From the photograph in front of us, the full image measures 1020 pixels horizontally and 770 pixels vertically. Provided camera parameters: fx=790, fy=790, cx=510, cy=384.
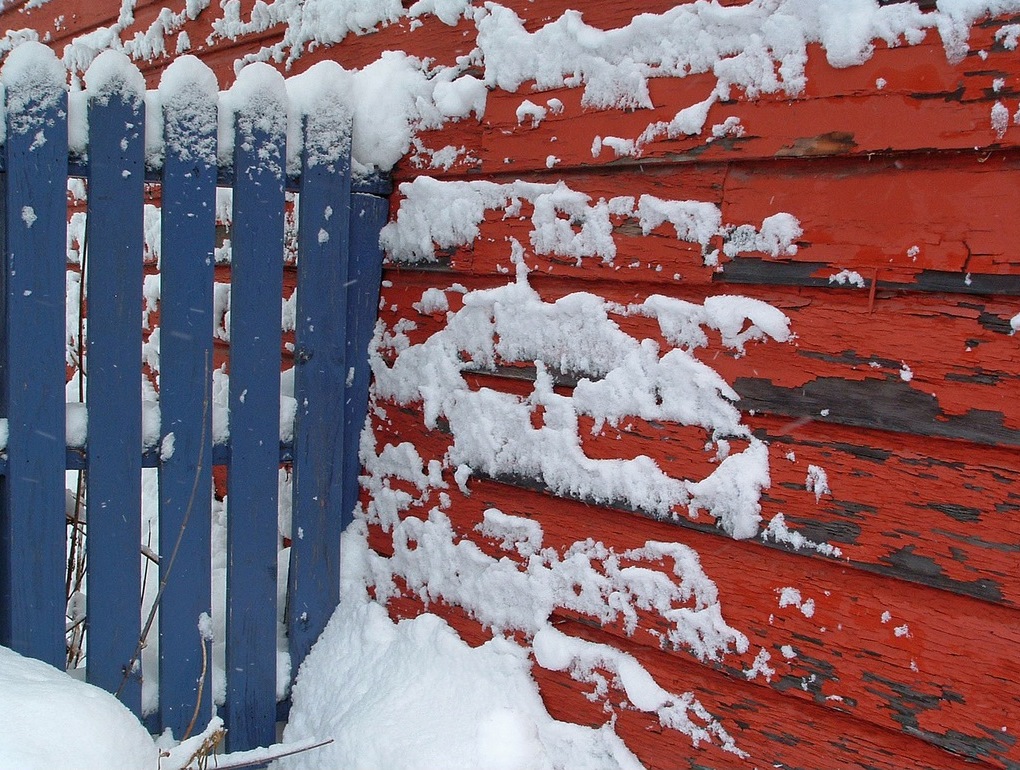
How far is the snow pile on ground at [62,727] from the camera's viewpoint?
1392 millimetres

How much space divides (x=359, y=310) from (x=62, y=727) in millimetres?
1407

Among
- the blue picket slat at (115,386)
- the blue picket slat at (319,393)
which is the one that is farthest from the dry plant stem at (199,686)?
the blue picket slat at (319,393)

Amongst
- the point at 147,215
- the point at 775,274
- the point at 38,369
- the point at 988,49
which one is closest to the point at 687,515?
the point at 775,274

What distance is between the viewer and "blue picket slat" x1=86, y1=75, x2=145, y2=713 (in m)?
1.98

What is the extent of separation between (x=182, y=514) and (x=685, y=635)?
137 centimetres

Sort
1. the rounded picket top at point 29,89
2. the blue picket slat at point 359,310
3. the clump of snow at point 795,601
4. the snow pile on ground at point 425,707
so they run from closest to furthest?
the clump of snow at point 795,601, the rounded picket top at point 29,89, the snow pile on ground at point 425,707, the blue picket slat at point 359,310

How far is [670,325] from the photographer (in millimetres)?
1814

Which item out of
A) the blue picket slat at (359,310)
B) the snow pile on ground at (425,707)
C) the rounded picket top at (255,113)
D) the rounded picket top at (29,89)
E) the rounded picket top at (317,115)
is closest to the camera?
the rounded picket top at (29,89)

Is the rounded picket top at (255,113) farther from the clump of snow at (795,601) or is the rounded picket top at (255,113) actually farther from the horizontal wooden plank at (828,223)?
the clump of snow at (795,601)

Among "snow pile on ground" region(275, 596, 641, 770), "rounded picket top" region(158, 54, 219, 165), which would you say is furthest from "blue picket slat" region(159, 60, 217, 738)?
"snow pile on ground" region(275, 596, 641, 770)

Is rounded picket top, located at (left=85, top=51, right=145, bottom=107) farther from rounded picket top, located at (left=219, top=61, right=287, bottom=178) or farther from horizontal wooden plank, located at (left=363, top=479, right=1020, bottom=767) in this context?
horizontal wooden plank, located at (left=363, top=479, right=1020, bottom=767)

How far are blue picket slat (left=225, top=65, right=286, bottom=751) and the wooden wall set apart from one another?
2.77 feet

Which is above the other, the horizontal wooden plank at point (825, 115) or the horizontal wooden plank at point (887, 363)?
the horizontal wooden plank at point (825, 115)

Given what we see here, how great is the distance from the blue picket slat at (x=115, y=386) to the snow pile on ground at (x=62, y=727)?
0.37 metres
